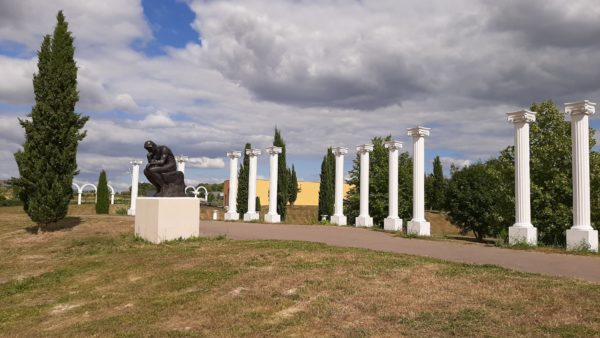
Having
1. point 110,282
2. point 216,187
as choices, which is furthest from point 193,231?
point 216,187

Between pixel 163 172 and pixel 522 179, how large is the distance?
1150 centimetres

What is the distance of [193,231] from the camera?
16.0m

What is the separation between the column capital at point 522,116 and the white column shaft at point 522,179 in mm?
133

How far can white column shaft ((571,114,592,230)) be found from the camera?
13.9 meters

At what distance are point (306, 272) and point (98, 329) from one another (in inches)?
151

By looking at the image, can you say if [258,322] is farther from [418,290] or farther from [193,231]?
[193,231]

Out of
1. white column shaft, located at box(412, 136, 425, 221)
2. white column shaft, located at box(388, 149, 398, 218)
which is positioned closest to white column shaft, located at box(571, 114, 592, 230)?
white column shaft, located at box(412, 136, 425, 221)

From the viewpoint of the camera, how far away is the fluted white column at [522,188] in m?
14.8

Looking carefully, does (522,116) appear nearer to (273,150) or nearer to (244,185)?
(273,150)

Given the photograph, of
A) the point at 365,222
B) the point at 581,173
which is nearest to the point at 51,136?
the point at 365,222

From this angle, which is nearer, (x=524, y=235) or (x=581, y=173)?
(x=581, y=173)

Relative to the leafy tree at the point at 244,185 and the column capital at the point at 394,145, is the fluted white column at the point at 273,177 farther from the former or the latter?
the leafy tree at the point at 244,185

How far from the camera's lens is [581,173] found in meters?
14.1

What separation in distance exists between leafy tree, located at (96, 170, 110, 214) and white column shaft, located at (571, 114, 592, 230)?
33.4 metres
